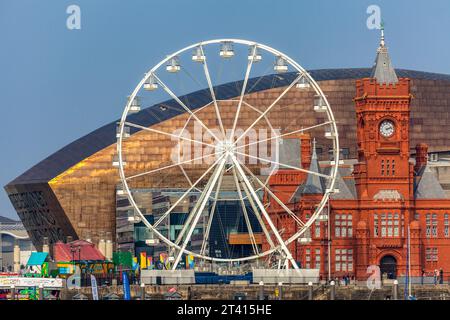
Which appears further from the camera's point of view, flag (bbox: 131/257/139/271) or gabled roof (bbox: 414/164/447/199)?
flag (bbox: 131/257/139/271)

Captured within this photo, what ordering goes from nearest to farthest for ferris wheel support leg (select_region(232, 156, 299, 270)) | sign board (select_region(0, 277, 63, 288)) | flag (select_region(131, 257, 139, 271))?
ferris wheel support leg (select_region(232, 156, 299, 270)) < sign board (select_region(0, 277, 63, 288)) < flag (select_region(131, 257, 139, 271))

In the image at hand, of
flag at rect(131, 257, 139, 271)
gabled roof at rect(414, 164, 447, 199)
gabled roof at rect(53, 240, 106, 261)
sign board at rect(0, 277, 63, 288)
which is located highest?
gabled roof at rect(414, 164, 447, 199)

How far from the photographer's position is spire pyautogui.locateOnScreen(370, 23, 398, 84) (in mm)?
170000

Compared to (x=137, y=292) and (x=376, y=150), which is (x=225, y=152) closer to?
(x=137, y=292)

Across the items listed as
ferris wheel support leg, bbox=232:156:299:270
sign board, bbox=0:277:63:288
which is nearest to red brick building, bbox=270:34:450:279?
ferris wheel support leg, bbox=232:156:299:270

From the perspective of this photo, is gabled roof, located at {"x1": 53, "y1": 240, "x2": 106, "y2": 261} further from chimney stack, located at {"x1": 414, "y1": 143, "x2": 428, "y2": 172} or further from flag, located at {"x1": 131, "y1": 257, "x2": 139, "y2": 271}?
chimney stack, located at {"x1": 414, "y1": 143, "x2": 428, "y2": 172}

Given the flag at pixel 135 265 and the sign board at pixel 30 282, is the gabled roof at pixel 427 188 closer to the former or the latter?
the flag at pixel 135 265

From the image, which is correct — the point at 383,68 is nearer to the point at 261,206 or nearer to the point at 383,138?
the point at 383,138

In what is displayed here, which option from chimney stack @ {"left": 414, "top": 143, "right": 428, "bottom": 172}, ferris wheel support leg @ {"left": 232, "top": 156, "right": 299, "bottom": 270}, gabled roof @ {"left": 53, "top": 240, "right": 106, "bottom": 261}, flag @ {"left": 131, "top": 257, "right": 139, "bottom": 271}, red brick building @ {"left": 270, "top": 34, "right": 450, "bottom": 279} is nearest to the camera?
ferris wheel support leg @ {"left": 232, "top": 156, "right": 299, "bottom": 270}

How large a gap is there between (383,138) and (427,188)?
716cm

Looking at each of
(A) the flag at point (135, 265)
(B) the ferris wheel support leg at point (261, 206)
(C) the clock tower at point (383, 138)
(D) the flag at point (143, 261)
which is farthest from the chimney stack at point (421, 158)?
(B) the ferris wheel support leg at point (261, 206)

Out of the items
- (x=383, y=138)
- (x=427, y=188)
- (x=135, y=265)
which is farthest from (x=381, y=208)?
(x=135, y=265)

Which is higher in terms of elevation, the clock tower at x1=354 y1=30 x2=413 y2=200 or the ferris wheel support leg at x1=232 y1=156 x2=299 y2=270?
the clock tower at x1=354 y1=30 x2=413 y2=200

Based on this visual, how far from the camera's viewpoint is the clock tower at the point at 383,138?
168 m
